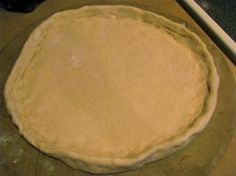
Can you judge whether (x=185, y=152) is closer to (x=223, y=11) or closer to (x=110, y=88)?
(x=110, y=88)

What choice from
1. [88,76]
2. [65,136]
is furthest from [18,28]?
[65,136]

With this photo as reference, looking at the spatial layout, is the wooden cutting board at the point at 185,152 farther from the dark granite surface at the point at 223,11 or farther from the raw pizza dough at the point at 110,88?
the dark granite surface at the point at 223,11

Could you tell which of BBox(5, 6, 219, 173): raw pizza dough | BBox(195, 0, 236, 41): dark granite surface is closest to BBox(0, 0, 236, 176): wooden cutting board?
BBox(5, 6, 219, 173): raw pizza dough

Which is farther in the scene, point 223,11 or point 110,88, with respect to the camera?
point 223,11

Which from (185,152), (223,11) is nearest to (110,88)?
(185,152)

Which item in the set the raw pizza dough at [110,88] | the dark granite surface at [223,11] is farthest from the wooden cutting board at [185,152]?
the dark granite surface at [223,11]
